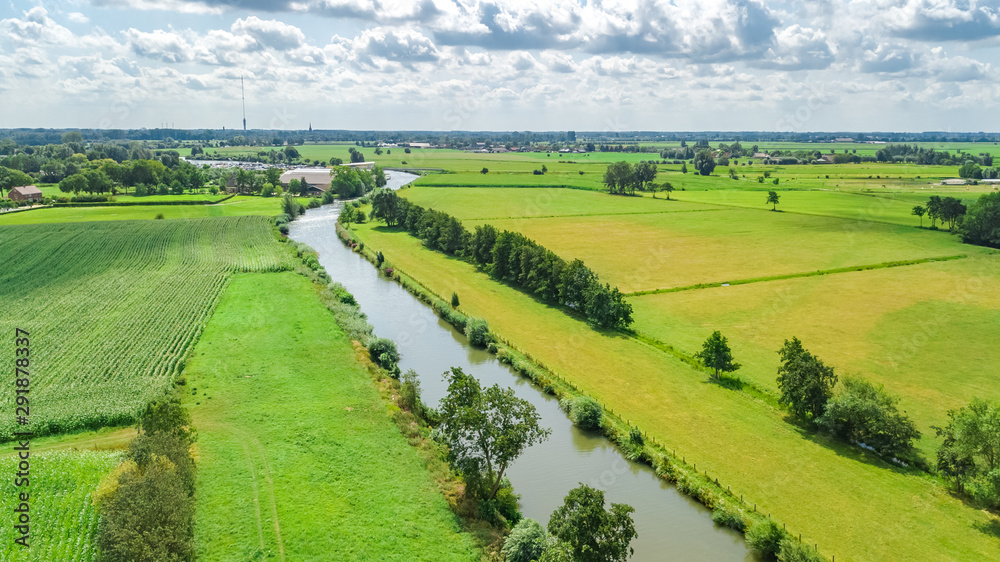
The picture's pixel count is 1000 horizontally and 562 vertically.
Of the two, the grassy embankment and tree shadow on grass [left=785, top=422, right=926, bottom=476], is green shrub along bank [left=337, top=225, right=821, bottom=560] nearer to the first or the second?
the grassy embankment

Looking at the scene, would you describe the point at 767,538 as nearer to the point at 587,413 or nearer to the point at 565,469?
the point at 565,469

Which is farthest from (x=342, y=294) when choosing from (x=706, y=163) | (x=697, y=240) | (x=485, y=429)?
(x=706, y=163)

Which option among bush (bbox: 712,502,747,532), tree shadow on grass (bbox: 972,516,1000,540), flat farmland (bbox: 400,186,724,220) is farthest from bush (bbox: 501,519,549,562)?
flat farmland (bbox: 400,186,724,220)

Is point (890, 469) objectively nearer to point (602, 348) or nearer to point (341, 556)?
point (602, 348)

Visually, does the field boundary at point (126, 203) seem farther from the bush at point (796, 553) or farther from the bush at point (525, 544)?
the bush at point (796, 553)

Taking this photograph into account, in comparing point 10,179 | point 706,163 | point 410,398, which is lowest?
point 410,398

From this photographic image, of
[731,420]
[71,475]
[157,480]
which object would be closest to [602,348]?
[731,420]

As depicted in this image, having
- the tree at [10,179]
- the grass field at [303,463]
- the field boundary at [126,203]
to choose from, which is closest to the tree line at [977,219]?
the grass field at [303,463]
